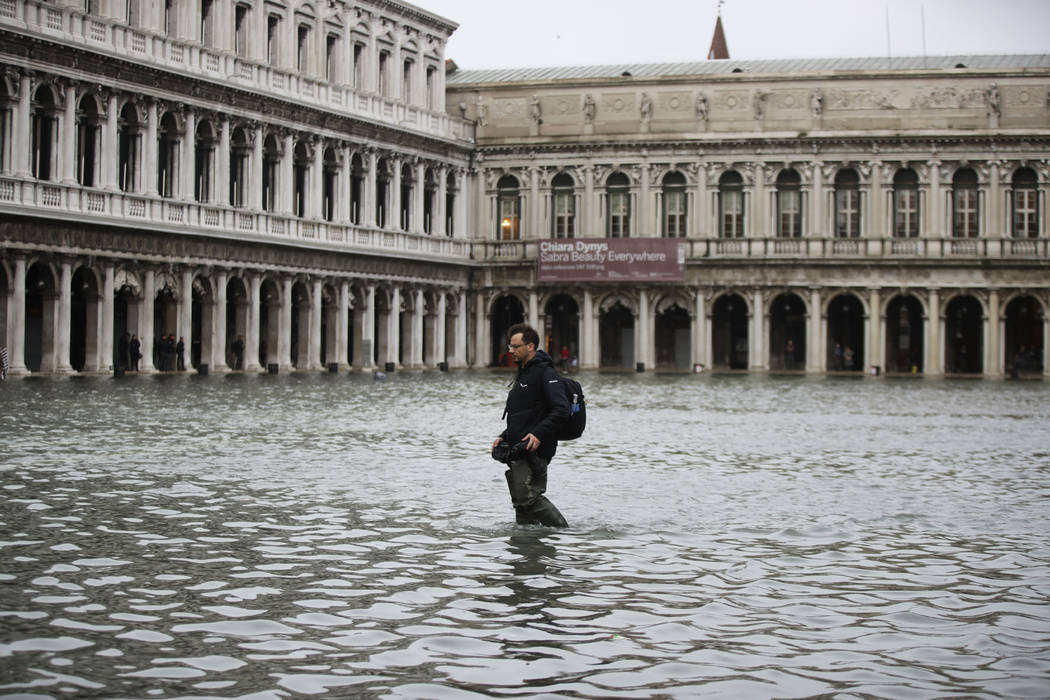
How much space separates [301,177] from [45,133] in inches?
530

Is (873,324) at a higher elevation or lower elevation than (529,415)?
higher

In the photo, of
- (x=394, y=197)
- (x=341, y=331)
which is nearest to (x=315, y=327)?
(x=341, y=331)

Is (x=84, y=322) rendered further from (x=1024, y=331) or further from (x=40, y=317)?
(x=1024, y=331)

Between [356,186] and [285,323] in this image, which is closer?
[285,323]

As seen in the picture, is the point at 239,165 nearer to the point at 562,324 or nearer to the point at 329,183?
the point at 329,183

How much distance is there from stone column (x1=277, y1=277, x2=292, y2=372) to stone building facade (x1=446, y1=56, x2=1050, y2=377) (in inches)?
613

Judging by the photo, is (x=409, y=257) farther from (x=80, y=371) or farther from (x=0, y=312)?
(x=0, y=312)

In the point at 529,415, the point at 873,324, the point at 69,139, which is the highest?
the point at 69,139

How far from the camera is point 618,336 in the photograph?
224 feet

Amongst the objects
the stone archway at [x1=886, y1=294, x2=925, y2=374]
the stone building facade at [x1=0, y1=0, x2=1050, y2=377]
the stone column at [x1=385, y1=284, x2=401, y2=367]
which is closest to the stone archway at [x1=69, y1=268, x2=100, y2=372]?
the stone building facade at [x1=0, y1=0, x2=1050, y2=377]

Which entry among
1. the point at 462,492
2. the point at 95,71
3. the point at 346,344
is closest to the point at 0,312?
the point at 95,71

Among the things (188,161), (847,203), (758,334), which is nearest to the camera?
(188,161)

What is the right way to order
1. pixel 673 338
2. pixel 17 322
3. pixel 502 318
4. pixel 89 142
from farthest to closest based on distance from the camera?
pixel 502 318 < pixel 673 338 < pixel 89 142 < pixel 17 322

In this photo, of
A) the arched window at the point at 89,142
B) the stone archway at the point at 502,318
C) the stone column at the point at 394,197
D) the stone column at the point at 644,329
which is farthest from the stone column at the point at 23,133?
the stone column at the point at 644,329
